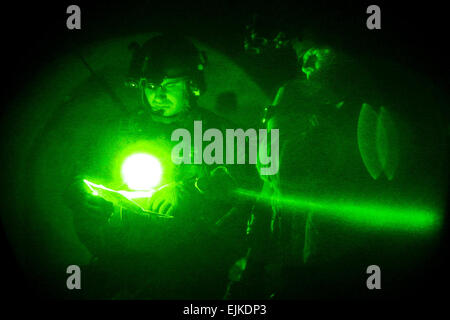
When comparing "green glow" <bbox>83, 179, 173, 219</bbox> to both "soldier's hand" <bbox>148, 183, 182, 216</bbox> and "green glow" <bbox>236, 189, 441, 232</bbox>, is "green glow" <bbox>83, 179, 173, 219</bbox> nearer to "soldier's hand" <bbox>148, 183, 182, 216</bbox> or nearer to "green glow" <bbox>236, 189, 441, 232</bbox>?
"soldier's hand" <bbox>148, 183, 182, 216</bbox>

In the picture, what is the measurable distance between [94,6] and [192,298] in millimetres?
1263

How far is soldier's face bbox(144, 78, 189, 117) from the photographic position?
1512mm

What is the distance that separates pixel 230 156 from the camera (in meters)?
1.58

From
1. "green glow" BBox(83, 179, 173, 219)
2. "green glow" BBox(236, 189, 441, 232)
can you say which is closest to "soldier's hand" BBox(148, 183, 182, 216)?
"green glow" BBox(83, 179, 173, 219)

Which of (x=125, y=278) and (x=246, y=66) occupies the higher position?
(x=246, y=66)

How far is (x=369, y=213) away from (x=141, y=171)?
940 mm

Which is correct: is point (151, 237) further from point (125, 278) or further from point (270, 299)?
point (270, 299)

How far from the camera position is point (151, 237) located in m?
1.54

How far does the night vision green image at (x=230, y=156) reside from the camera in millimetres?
1564

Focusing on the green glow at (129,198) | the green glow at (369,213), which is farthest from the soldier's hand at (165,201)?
the green glow at (369,213)

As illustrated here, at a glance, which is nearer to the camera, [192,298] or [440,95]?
[192,298]

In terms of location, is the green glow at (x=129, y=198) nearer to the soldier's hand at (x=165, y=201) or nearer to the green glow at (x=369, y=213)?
the soldier's hand at (x=165, y=201)
